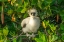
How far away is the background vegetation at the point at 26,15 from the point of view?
8.46 ft

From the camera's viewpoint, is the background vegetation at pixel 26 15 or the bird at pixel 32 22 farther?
the bird at pixel 32 22

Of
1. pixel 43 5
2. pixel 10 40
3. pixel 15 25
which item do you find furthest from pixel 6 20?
pixel 43 5

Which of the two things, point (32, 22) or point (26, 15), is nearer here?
point (26, 15)

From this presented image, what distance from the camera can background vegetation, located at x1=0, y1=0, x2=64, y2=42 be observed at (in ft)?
8.46

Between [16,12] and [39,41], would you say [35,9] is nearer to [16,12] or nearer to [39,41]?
[16,12]

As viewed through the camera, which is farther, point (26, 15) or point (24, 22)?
point (24, 22)

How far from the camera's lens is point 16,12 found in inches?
113

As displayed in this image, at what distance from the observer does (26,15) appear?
2.87 meters

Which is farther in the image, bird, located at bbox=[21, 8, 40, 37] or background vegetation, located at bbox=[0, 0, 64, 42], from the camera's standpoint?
bird, located at bbox=[21, 8, 40, 37]

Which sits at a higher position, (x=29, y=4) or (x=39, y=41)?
(x=29, y=4)

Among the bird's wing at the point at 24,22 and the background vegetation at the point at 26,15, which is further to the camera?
the bird's wing at the point at 24,22

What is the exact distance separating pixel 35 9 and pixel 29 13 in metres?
0.11

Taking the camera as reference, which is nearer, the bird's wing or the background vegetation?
the background vegetation

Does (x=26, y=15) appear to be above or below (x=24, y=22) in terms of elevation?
above
